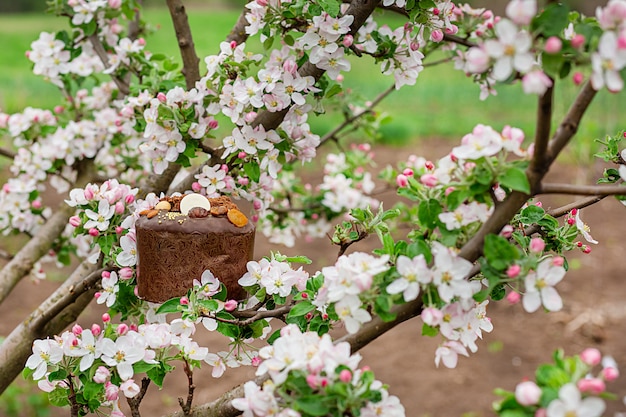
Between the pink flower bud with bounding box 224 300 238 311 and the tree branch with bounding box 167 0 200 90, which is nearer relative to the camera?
the pink flower bud with bounding box 224 300 238 311

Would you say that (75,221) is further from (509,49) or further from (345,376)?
(509,49)

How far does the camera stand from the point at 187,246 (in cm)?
140

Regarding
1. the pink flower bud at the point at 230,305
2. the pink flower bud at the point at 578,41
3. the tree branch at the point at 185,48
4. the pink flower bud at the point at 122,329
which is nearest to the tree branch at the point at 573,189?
the pink flower bud at the point at 578,41

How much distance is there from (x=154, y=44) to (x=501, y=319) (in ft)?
42.7

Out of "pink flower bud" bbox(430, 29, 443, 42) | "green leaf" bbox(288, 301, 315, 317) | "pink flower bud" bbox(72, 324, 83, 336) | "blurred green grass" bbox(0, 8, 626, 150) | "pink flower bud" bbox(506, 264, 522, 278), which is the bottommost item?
"blurred green grass" bbox(0, 8, 626, 150)

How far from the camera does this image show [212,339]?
14.3ft

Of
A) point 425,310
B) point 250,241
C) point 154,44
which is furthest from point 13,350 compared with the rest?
point 154,44

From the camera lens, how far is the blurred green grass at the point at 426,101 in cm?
887

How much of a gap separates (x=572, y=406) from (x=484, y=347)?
3.64 meters

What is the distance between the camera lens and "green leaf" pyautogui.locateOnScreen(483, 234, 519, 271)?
105 cm

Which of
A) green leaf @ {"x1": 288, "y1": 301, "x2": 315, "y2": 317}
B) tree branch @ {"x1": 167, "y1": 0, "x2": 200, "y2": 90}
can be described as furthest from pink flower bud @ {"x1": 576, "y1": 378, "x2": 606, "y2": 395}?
tree branch @ {"x1": 167, "y1": 0, "x2": 200, "y2": 90}

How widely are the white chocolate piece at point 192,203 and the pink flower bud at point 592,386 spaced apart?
0.82m

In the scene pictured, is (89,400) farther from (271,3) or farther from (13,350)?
(271,3)

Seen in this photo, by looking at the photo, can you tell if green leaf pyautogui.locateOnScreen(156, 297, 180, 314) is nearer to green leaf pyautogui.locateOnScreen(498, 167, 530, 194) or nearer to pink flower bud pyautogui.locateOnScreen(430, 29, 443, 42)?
green leaf pyautogui.locateOnScreen(498, 167, 530, 194)
